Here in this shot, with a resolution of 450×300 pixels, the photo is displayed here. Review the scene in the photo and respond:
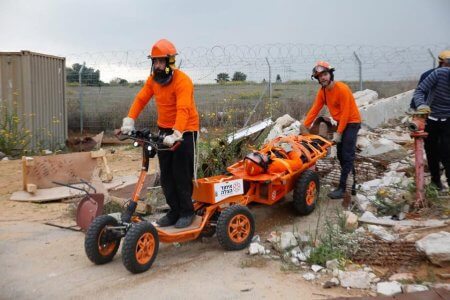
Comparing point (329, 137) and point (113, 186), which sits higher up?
point (329, 137)

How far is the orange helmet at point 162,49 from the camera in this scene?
5242 millimetres

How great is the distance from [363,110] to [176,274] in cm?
692

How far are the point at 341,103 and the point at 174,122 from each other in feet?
8.57

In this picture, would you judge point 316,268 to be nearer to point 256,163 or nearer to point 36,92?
point 256,163

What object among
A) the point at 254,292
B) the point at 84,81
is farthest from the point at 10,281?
the point at 84,81

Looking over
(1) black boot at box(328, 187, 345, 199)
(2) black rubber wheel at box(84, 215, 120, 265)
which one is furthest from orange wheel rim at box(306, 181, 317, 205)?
(2) black rubber wheel at box(84, 215, 120, 265)

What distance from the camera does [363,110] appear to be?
35.5 ft

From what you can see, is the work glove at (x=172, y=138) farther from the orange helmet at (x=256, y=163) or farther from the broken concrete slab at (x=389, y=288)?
the broken concrete slab at (x=389, y=288)

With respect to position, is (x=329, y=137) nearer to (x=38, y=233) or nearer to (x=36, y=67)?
(x=38, y=233)

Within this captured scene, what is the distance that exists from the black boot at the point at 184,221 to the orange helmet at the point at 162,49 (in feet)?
5.66

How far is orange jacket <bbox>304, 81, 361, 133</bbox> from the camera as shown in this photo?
7113mm

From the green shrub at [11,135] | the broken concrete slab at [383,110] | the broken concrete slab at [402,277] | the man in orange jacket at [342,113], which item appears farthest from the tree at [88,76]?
the broken concrete slab at [402,277]

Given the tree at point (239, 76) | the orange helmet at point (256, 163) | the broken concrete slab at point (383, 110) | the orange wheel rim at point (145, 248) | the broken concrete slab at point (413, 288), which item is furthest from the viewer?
the tree at point (239, 76)

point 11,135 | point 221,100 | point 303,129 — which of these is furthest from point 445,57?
point 11,135
